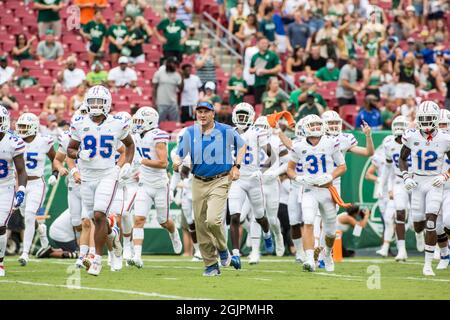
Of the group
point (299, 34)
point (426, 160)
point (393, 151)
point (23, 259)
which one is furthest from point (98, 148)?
point (299, 34)

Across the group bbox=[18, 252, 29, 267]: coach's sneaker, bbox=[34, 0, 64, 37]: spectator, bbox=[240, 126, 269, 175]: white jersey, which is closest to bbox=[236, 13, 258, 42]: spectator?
bbox=[34, 0, 64, 37]: spectator

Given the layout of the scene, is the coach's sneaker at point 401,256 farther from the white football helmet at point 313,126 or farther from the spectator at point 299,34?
the spectator at point 299,34

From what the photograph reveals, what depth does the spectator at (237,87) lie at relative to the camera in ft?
A: 64.0

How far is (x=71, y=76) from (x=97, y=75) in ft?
1.71

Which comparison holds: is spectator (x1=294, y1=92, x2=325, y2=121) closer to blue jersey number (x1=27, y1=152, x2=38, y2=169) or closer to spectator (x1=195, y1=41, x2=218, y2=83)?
spectator (x1=195, y1=41, x2=218, y2=83)

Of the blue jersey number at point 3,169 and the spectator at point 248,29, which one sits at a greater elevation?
the spectator at point 248,29

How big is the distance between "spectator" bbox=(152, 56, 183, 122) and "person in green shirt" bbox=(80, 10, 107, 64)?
171 cm

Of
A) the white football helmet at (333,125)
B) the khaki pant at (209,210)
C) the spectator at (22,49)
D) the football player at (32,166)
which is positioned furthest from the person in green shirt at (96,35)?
the khaki pant at (209,210)

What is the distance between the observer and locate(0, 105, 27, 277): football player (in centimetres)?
1167

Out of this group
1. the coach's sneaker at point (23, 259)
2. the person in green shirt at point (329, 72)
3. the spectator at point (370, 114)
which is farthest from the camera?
the person in green shirt at point (329, 72)

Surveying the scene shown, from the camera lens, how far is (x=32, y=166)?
48.5ft

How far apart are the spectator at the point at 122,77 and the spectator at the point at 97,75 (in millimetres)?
231

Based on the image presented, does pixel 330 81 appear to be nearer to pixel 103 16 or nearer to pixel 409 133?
pixel 103 16

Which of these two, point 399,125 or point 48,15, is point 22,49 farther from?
point 399,125
